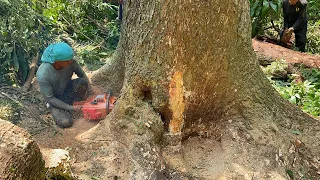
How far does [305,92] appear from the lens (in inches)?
205

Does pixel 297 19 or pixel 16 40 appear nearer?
pixel 16 40

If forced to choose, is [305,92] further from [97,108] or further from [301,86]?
[97,108]

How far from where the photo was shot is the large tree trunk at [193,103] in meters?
2.99

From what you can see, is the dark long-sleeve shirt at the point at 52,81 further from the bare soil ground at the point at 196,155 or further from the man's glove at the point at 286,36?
the man's glove at the point at 286,36

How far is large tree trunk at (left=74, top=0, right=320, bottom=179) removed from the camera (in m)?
2.99

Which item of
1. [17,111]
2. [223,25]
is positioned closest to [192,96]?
[223,25]

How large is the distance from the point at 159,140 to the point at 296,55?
15.2 ft

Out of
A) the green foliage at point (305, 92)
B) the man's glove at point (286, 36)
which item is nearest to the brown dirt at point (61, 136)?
the green foliage at point (305, 92)

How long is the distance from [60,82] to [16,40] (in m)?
1.04

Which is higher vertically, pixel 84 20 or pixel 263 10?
pixel 263 10

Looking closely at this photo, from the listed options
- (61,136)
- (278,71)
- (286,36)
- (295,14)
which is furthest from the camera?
(286,36)

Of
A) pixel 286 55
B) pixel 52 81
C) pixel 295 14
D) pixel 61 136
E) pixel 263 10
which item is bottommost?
pixel 286 55

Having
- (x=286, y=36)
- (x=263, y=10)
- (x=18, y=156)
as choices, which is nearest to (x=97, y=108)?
(x=18, y=156)

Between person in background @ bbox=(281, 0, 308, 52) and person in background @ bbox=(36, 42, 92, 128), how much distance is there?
5315 mm
